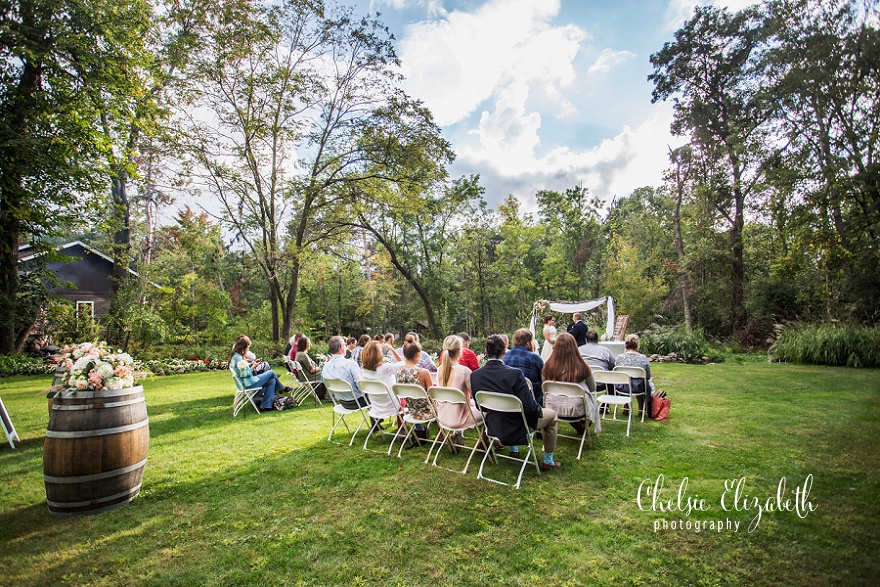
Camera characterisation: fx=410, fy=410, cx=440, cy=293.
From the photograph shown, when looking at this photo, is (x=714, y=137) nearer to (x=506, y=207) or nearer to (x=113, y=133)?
(x=506, y=207)

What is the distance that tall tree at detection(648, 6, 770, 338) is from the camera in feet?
59.8

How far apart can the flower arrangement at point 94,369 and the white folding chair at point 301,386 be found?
4344 millimetres

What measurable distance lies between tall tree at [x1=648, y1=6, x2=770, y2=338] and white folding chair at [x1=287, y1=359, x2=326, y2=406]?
721 inches

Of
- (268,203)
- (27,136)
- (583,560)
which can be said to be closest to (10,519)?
(583,560)

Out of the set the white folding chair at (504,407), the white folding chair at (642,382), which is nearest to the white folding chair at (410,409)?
the white folding chair at (504,407)

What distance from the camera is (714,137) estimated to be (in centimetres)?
1975

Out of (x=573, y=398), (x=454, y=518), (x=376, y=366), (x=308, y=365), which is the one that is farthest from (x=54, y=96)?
(x=573, y=398)

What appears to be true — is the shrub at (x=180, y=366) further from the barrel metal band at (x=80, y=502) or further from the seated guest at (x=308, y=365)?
the barrel metal band at (x=80, y=502)

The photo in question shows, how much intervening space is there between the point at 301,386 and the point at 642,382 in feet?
20.2

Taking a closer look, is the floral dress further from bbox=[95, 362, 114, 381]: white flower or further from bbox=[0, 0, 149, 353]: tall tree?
bbox=[0, 0, 149, 353]: tall tree

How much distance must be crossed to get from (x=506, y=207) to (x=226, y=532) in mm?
23779

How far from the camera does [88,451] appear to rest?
126 inches

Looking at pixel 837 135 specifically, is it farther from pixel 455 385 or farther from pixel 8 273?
pixel 8 273

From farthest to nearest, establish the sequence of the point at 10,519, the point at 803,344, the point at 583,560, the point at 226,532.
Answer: the point at 803,344, the point at 10,519, the point at 226,532, the point at 583,560
